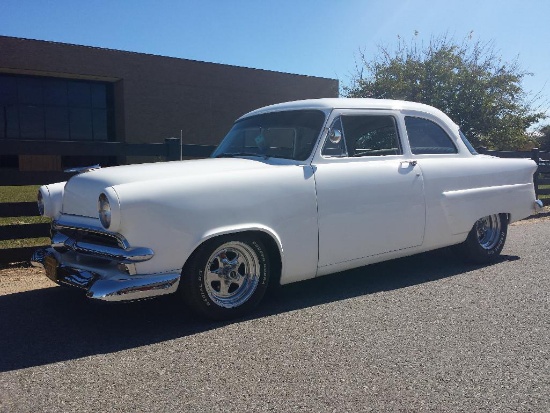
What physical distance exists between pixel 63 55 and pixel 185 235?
1100 inches

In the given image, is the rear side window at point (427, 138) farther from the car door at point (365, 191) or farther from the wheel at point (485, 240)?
the wheel at point (485, 240)

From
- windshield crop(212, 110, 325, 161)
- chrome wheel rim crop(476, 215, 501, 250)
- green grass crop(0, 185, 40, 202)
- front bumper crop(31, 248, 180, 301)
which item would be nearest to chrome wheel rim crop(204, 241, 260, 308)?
front bumper crop(31, 248, 180, 301)

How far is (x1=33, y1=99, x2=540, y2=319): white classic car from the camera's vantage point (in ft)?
11.7

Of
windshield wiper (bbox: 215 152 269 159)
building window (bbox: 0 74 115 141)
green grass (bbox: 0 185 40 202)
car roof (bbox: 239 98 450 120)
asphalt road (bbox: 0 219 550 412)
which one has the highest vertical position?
building window (bbox: 0 74 115 141)

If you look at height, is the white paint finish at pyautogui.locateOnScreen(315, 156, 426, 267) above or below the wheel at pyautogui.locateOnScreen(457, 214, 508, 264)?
above

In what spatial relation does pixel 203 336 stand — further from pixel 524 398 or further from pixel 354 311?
pixel 524 398

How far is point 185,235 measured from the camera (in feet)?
11.9

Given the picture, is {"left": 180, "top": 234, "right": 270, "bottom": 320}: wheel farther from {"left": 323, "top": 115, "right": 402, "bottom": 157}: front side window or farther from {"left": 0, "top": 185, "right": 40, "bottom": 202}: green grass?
{"left": 0, "top": 185, "right": 40, "bottom": 202}: green grass

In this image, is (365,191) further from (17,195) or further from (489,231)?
(17,195)

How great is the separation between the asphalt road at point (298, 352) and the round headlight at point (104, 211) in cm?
79

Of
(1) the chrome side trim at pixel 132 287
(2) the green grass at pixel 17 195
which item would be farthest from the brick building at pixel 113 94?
(1) the chrome side trim at pixel 132 287

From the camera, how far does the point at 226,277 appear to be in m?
3.94

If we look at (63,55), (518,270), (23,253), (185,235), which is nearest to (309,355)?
(185,235)

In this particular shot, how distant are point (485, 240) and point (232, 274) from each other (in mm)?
3330
